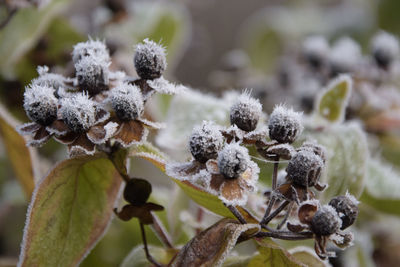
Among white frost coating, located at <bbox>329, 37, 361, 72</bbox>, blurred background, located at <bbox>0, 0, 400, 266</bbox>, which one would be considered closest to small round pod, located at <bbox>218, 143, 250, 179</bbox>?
blurred background, located at <bbox>0, 0, 400, 266</bbox>

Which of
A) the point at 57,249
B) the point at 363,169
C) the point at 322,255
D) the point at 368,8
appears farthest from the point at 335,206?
the point at 368,8

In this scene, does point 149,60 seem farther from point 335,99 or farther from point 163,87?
point 335,99

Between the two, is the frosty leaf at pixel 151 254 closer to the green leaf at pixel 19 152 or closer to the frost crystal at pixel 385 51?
the green leaf at pixel 19 152

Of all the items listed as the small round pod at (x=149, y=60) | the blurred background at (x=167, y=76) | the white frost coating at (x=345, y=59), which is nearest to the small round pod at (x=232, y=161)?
the small round pod at (x=149, y=60)

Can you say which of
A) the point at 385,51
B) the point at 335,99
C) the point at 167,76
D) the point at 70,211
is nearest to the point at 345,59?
the point at 385,51

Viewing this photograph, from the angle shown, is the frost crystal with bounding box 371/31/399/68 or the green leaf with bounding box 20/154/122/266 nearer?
the green leaf with bounding box 20/154/122/266

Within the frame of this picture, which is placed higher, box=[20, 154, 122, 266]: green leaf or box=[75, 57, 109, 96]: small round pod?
box=[75, 57, 109, 96]: small round pod

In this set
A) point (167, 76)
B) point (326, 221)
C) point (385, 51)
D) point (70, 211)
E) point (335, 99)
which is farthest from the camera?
point (167, 76)

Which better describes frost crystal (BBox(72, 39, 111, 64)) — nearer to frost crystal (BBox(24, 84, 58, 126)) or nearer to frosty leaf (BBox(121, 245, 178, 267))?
frost crystal (BBox(24, 84, 58, 126))
